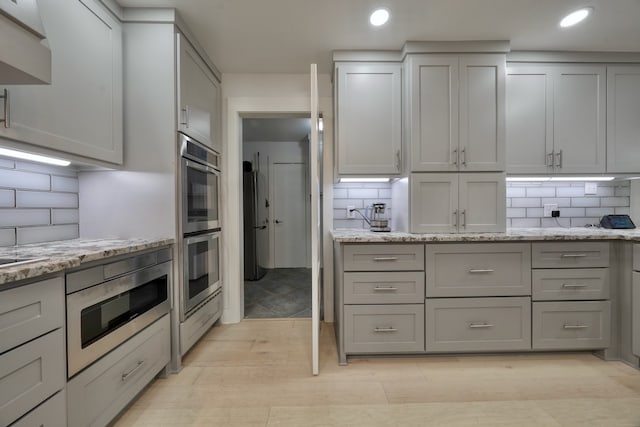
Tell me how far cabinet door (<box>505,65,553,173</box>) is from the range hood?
2.81m

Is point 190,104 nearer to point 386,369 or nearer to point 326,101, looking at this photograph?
point 326,101

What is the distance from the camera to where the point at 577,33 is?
205 cm

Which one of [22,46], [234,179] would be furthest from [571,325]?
[22,46]

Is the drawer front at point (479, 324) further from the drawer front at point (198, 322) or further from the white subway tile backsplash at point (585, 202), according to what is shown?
the drawer front at point (198, 322)

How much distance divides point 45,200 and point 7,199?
183 mm

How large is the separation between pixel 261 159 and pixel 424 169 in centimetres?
374

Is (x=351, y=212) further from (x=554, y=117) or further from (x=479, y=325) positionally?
(x=554, y=117)

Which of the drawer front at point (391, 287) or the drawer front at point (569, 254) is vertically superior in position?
the drawer front at point (569, 254)

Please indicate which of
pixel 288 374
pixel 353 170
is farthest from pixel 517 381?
pixel 353 170

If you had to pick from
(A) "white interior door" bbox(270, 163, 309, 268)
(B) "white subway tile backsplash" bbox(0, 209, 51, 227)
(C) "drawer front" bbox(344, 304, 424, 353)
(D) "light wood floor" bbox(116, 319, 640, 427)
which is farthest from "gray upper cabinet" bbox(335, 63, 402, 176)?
(A) "white interior door" bbox(270, 163, 309, 268)

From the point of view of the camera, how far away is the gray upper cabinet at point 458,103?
2.13 m

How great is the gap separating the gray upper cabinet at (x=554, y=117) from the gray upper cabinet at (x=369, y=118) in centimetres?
91

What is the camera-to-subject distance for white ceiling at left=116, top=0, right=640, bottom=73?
5.90 ft

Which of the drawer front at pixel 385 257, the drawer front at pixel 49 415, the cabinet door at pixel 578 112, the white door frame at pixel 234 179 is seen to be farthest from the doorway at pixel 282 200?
the drawer front at pixel 49 415
